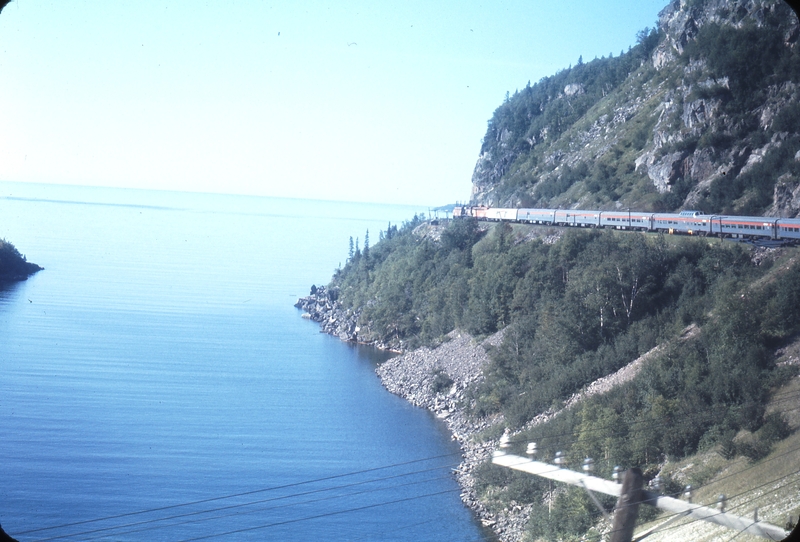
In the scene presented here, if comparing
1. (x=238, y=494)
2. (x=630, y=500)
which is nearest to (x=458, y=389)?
(x=238, y=494)

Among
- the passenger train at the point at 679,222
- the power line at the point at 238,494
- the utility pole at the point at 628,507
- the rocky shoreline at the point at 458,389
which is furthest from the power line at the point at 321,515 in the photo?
the passenger train at the point at 679,222

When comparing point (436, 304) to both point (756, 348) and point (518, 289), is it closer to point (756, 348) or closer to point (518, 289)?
point (518, 289)

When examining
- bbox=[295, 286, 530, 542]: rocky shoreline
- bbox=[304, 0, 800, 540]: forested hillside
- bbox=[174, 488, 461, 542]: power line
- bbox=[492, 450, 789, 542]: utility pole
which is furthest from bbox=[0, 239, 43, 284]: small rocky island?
bbox=[492, 450, 789, 542]: utility pole

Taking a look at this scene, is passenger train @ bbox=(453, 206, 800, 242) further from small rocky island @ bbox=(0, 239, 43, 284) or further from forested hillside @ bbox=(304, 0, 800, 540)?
small rocky island @ bbox=(0, 239, 43, 284)

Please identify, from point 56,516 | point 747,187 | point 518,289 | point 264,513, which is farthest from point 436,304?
point 56,516

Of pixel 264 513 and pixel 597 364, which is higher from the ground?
pixel 597 364

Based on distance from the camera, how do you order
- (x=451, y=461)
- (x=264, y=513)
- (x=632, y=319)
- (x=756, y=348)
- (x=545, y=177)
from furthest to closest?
1. (x=545, y=177)
2. (x=632, y=319)
3. (x=451, y=461)
4. (x=264, y=513)
5. (x=756, y=348)
